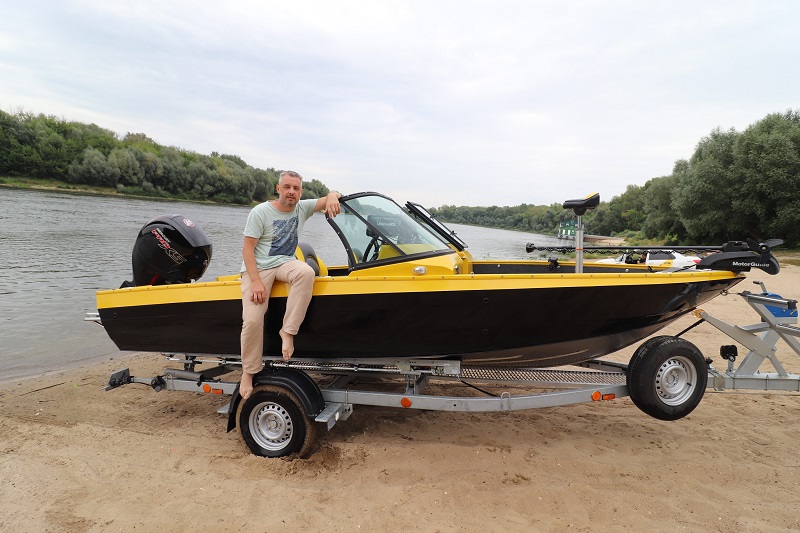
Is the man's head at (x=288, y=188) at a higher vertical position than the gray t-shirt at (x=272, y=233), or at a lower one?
higher

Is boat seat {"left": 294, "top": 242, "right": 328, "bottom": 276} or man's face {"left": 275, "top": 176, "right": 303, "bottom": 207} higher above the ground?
man's face {"left": 275, "top": 176, "right": 303, "bottom": 207}

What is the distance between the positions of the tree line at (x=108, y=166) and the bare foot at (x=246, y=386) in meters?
48.2

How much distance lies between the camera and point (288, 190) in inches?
134

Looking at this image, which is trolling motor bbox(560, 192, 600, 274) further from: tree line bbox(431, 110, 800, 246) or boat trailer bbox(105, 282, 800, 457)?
tree line bbox(431, 110, 800, 246)

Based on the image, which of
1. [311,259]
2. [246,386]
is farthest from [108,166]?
[246,386]

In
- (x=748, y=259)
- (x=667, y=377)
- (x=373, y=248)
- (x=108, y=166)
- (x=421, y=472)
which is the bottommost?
(x=421, y=472)

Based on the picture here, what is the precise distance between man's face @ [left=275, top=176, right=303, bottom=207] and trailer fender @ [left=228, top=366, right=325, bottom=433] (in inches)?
51.0

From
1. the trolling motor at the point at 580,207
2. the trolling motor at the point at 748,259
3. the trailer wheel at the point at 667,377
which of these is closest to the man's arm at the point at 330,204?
the trolling motor at the point at 580,207

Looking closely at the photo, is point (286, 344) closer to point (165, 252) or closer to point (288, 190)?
point (288, 190)

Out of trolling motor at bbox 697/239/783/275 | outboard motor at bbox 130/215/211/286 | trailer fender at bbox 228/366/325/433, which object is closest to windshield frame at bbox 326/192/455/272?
trailer fender at bbox 228/366/325/433

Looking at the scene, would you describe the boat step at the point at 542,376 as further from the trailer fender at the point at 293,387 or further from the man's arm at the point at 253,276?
the man's arm at the point at 253,276

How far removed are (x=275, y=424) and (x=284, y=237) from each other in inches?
58.0

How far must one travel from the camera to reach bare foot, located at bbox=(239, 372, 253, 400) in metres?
3.45

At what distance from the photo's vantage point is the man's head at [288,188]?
11.2 feet
